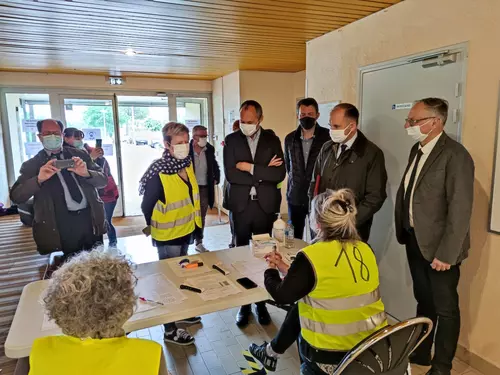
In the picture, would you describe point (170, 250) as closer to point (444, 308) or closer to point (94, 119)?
point (444, 308)

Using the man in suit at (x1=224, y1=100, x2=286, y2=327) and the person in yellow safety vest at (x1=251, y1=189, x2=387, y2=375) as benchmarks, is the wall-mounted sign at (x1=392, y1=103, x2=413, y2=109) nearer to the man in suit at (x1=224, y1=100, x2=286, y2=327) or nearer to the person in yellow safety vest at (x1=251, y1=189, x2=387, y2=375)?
the man in suit at (x1=224, y1=100, x2=286, y2=327)

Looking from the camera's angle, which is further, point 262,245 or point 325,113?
point 325,113

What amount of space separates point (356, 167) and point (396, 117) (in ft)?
1.76

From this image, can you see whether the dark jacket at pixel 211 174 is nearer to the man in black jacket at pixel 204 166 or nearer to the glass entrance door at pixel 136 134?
the man in black jacket at pixel 204 166

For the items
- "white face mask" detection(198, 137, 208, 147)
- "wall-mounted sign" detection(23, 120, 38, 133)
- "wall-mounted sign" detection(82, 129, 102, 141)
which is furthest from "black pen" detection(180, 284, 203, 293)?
"wall-mounted sign" detection(23, 120, 38, 133)

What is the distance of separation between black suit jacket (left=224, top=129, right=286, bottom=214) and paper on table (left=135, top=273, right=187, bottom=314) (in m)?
1.03

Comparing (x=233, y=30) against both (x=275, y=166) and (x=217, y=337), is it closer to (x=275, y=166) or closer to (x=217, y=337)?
(x=275, y=166)

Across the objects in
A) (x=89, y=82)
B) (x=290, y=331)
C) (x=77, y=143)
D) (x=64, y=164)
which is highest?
(x=89, y=82)

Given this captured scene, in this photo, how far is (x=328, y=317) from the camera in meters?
1.38

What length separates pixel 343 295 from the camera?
4.41 ft

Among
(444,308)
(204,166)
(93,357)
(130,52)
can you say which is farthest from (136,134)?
(93,357)

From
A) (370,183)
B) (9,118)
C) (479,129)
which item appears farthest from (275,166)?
(9,118)

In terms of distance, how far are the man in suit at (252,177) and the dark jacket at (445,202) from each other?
105cm

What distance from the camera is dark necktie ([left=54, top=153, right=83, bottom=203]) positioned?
94.4 inches
